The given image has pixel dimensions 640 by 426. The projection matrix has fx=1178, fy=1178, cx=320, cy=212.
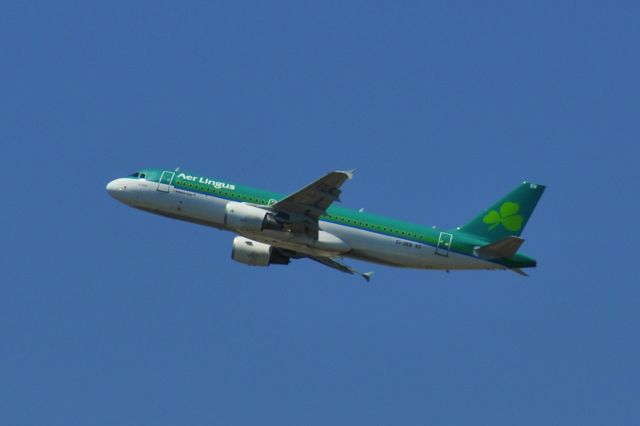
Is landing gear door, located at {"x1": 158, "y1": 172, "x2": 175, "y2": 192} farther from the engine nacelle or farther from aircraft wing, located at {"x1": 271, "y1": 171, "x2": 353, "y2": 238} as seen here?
aircraft wing, located at {"x1": 271, "y1": 171, "x2": 353, "y2": 238}

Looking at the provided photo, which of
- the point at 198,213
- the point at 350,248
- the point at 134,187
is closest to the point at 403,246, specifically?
the point at 350,248

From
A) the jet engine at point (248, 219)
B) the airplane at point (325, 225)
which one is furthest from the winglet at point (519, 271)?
the jet engine at point (248, 219)

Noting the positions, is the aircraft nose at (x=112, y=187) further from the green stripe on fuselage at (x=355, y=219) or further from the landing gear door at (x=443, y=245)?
the landing gear door at (x=443, y=245)

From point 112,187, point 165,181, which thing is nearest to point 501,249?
point 165,181

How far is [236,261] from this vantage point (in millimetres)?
74688

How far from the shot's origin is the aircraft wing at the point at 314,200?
66875mm

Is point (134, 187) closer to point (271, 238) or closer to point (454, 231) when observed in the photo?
point (271, 238)

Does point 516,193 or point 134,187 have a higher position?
point 516,193

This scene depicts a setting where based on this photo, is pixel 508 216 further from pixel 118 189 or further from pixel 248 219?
pixel 118 189

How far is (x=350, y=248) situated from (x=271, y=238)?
4842 millimetres

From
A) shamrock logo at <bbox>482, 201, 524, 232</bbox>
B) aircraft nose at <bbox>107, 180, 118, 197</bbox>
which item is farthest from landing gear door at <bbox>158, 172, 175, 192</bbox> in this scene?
shamrock logo at <bbox>482, 201, 524, 232</bbox>

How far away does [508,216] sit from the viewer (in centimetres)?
7388

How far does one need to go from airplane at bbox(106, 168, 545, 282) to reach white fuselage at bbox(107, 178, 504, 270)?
0.05 meters

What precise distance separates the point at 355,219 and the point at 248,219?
6889 mm
